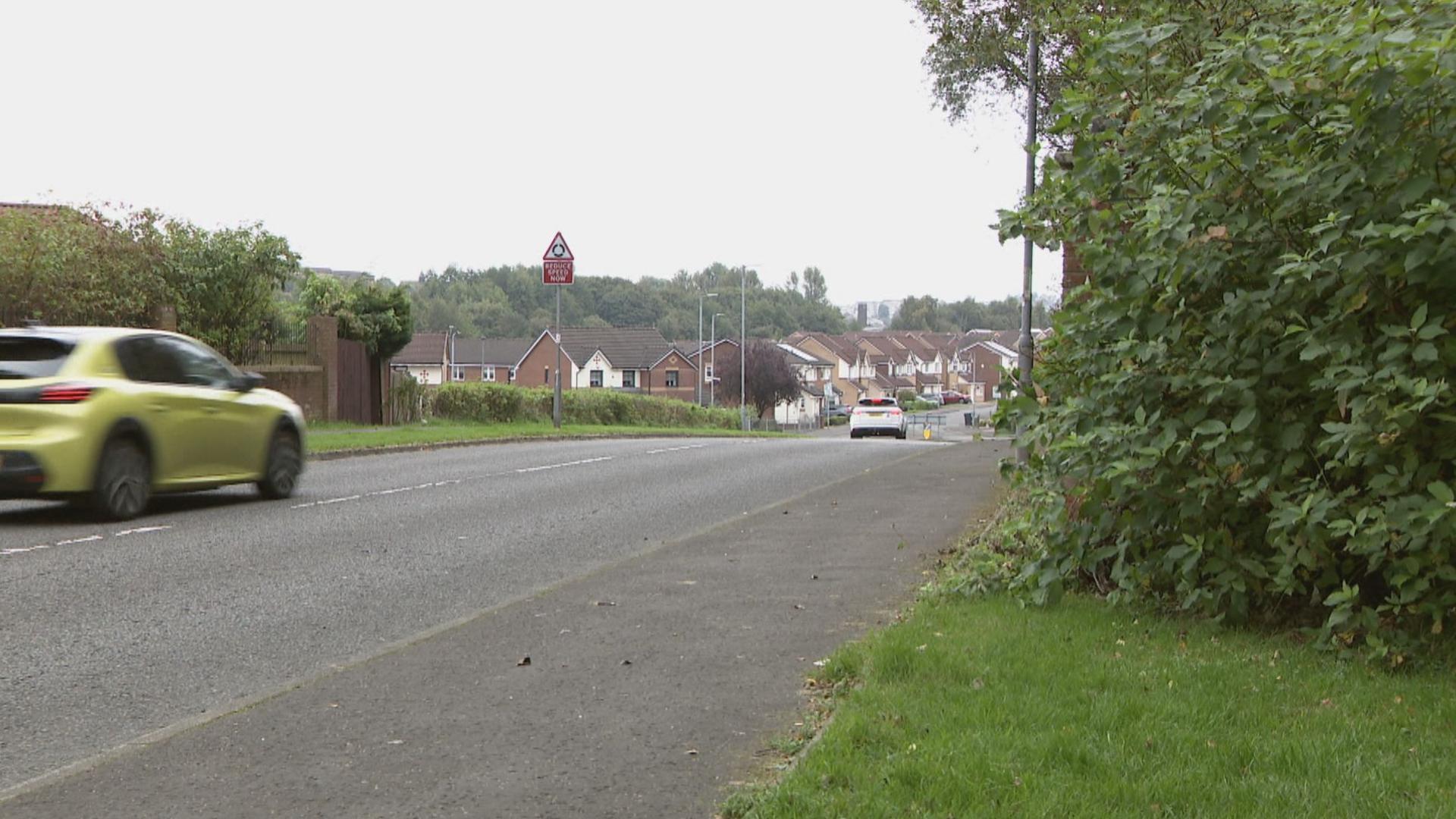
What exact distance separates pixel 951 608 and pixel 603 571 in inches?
117

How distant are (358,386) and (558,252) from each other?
6.00 m

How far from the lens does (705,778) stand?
500cm

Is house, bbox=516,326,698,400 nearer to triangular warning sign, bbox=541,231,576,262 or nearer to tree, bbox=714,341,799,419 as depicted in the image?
tree, bbox=714,341,799,419

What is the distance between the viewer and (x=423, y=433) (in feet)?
91.6

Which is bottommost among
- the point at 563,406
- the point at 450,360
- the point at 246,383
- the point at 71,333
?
the point at 563,406

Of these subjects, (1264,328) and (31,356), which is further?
(31,356)

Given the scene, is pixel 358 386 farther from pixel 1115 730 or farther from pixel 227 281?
pixel 1115 730

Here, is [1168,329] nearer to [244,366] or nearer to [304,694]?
[304,694]

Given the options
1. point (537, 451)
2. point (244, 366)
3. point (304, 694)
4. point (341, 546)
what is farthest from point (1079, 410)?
point (244, 366)

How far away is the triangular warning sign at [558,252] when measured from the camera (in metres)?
34.8

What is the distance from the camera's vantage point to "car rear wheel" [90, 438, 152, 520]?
12.3 meters

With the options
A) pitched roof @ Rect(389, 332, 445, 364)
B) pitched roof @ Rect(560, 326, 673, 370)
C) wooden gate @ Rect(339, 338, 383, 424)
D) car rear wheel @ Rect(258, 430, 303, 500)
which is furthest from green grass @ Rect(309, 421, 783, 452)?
pitched roof @ Rect(389, 332, 445, 364)

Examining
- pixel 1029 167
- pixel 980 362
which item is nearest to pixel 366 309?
pixel 1029 167

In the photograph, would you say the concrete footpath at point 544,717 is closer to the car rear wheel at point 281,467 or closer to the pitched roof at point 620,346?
the car rear wheel at point 281,467
